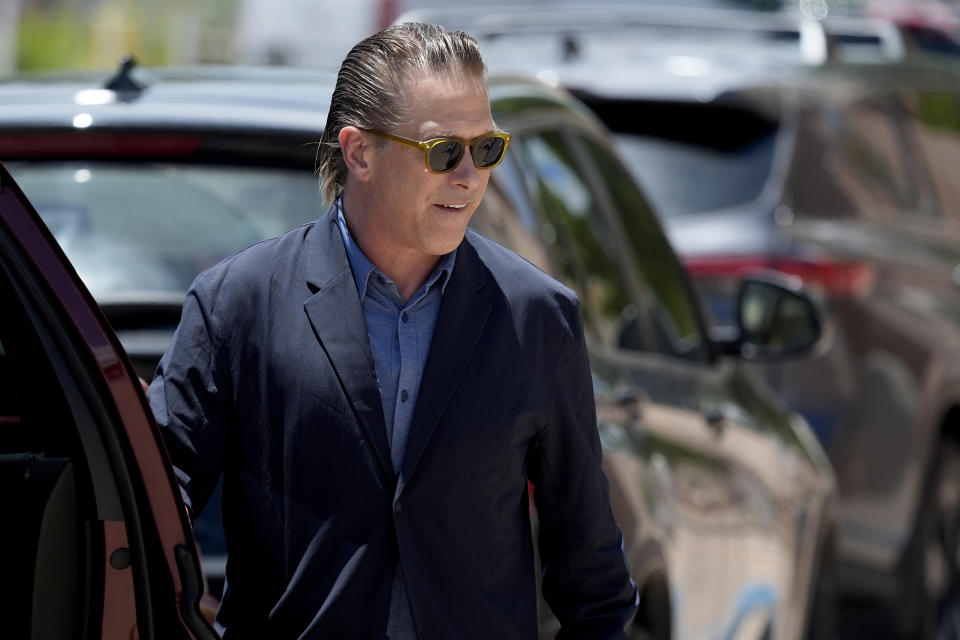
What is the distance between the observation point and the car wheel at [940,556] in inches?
232

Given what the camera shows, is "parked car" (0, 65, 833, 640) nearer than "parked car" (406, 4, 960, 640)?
Yes

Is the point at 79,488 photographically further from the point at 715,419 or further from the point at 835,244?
the point at 835,244

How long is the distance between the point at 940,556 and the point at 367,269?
13.9 feet

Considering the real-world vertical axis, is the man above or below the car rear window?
above

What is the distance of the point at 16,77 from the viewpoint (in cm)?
364

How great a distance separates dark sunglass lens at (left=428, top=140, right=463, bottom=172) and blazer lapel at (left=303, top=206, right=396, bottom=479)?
184 mm

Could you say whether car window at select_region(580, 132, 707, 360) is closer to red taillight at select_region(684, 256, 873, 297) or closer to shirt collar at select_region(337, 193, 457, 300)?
red taillight at select_region(684, 256, 873, 297)

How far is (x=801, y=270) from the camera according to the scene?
5.98 metres

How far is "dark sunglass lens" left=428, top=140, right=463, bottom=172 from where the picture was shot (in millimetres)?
2242

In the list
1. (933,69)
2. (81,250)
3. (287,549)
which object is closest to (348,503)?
(287,549)

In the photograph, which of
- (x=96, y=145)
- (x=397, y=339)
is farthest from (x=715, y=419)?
(x=397, y=339)

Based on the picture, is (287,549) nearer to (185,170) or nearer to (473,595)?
(473,595)

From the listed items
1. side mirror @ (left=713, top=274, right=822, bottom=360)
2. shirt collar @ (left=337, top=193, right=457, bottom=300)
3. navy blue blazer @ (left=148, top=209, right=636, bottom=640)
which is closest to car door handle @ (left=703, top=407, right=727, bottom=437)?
side mirror @ (left=713, top=274, right=822, bottom=360)

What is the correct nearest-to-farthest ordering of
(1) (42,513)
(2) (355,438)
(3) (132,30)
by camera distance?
(1) (42,513) < (2) (355,438) < (3) (132,30)
